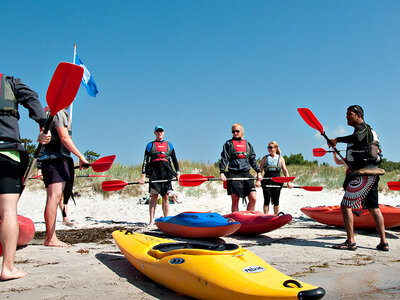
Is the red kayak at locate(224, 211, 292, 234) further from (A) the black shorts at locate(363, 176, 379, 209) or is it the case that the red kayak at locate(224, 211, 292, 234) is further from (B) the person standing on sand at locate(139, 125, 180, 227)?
(B) the person standing on sand at locate(139, 125, 180, 227)

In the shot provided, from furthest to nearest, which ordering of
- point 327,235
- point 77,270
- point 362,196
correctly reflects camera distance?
1. point 327,235
2. point 362,196
3. point 77,270

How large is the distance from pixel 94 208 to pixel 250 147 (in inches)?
198

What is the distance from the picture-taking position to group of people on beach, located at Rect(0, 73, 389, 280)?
2574mm

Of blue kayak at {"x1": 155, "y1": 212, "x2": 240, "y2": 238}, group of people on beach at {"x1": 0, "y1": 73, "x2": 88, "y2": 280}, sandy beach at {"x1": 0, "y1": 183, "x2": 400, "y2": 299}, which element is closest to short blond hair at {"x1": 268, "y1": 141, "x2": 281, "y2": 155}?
sandy beach at {"x1": 0, "y1": 183, "x2": 400, "y2": 299}

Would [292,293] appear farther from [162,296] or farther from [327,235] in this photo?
[327,235]

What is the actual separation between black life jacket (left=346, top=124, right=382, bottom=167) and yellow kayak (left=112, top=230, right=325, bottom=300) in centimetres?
236

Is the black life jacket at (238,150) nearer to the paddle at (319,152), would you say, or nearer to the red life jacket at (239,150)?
the red life jacket at (239,150)

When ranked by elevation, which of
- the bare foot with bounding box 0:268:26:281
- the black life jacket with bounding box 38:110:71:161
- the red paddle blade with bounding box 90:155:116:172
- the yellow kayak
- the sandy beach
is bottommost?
the sandy beach

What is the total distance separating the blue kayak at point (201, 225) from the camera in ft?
14.5

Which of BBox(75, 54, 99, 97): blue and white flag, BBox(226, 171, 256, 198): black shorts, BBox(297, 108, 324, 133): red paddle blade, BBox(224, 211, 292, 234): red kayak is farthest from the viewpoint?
BBox(75, 54, 99, 97): blue and white flag

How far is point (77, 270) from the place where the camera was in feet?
9.80

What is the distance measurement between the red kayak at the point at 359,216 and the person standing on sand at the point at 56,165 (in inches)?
158

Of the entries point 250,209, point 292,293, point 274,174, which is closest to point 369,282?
point 292,293

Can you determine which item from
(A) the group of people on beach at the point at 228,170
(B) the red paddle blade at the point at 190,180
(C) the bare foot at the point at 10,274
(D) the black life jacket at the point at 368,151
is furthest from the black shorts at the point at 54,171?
(D) the black life jacket at the point at 368,151
